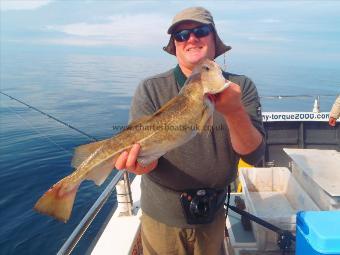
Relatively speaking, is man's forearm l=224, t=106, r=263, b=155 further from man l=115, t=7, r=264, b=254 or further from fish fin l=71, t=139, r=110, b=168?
fish fin l=71, t=139, r=110, b=168

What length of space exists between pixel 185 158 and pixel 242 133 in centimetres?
67

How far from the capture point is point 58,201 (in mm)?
2797

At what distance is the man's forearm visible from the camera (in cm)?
282

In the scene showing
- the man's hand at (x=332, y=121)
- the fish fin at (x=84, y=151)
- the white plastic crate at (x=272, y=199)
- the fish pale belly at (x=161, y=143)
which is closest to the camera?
the fish pale belly at (x=161, y=143)

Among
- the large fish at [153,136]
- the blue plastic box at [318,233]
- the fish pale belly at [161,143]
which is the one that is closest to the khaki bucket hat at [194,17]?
the large fish at [153,136]

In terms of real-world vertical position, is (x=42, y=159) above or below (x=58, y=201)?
below

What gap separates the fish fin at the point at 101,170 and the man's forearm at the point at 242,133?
44.6 inches

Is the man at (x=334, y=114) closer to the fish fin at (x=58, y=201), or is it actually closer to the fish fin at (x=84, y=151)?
the fish fin at (x=84, y=151)

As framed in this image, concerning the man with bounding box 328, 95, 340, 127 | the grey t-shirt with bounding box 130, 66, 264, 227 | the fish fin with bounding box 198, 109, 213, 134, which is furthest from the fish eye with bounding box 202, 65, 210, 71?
the man with bounding box 328, 95, 340, 127

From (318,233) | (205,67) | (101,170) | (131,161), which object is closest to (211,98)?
(205,67)

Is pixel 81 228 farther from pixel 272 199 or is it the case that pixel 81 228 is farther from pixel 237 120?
pixel 272 199

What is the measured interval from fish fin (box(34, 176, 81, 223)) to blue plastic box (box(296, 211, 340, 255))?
211 centimetres

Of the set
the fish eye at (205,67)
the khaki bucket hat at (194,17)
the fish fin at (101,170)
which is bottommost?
the fish fin at (101,170)

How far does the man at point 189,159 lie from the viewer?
3.27 metres
